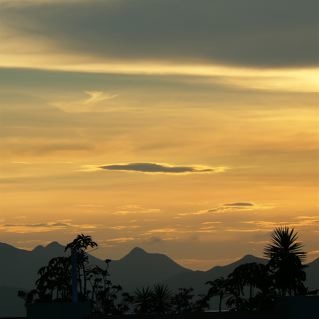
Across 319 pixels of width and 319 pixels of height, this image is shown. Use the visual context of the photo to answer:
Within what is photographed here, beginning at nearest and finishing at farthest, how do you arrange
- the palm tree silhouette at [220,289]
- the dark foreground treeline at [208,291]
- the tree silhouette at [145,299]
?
the dark foreground treeline at [208,291], the tree silhouette at [145,299], the palm tree silhouette at [220,289]

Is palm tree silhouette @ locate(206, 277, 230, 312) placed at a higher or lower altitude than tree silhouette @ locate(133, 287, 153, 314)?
higher

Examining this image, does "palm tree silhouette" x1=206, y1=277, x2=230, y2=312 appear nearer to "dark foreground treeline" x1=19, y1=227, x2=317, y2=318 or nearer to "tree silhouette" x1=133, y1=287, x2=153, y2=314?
"dark foreground treeline" x1=19, y1=227, x2=317, y2=318

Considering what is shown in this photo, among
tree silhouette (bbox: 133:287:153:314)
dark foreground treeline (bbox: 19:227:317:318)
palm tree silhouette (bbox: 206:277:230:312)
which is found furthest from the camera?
palm tree silhouette (bbox: 206:277:230:312)

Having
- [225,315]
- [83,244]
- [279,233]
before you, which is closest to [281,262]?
[279,233]

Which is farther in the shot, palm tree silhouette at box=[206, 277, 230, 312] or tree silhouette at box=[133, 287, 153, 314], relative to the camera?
palm tree silhouette at box=[206, 277, 230, 312]

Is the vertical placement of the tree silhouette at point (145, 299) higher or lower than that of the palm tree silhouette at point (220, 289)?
lower

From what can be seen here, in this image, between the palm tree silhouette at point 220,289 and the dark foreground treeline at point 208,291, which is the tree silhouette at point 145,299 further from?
the palm tree silhouette at point 220,289

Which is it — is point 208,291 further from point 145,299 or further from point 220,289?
point 145,299

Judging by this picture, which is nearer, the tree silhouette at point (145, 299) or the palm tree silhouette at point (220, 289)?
the tree silhouette at point (145, 299)

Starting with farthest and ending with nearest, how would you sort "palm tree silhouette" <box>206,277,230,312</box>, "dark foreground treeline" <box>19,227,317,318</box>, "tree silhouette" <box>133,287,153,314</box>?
"palm tree silhouette" <box>206,277,230,312</box> → "tree silhouette" <box>133,287,153,314</box> → "dark foreground treeline" <box>19,227,317,318</box>

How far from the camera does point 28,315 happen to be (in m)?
66.1

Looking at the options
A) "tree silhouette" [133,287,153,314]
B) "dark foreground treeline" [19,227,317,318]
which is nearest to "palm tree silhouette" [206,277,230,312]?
"dark foreground treeline" [19,227,317,318]

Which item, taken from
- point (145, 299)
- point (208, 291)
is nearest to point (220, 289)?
point (208, 291)

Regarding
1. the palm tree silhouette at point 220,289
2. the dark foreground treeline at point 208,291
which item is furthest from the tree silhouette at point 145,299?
the palm tree silhouette at point 220,289
